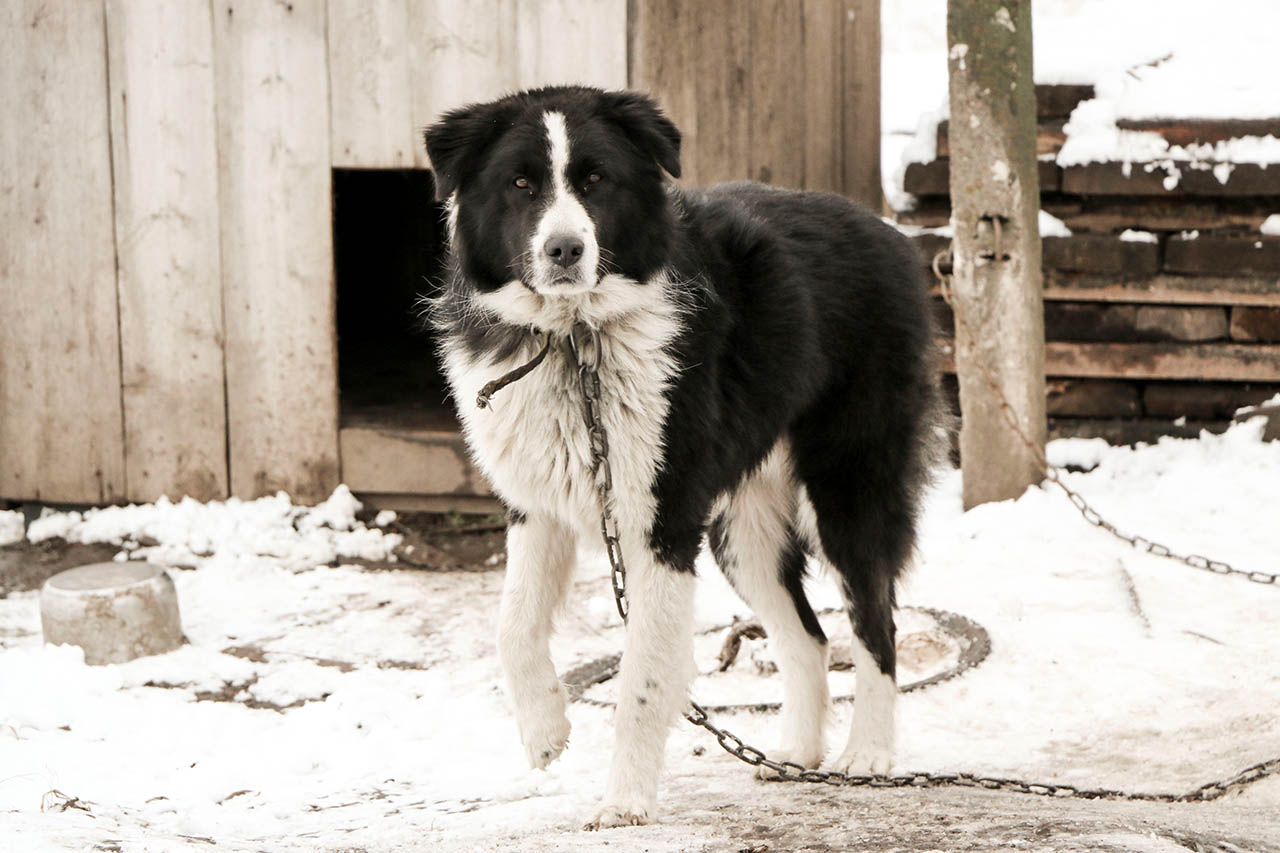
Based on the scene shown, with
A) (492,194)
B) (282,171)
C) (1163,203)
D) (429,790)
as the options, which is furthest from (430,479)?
(1163,203)

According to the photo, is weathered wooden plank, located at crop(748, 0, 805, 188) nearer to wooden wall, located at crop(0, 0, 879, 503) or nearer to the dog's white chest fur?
wooden wall, located at crop(0, 0, 879, 503)

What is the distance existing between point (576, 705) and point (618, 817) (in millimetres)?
1274

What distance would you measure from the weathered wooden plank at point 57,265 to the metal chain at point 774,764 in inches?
158

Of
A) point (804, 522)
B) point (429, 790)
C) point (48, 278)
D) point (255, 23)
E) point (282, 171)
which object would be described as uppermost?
point (255, 23)

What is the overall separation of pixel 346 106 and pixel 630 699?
4.01 metres

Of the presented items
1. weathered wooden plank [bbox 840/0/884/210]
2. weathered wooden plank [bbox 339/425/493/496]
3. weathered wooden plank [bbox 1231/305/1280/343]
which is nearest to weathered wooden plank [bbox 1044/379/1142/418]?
weathered wooden plank [bbox 1231/305/1280/343]

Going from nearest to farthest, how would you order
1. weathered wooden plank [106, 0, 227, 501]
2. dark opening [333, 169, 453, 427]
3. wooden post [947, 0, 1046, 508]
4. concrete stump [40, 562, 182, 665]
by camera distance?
concrete stump [40, 562, 182, 665], wooden post [947, 0, 1046, 508], weathered wooden plank [106, 0, 227, 501], dark opening [333, 169, 453, 427]

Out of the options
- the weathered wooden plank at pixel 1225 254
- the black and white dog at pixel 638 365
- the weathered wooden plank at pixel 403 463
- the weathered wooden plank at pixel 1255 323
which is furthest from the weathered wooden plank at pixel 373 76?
the weathered wooden plank at pixel 1255 323

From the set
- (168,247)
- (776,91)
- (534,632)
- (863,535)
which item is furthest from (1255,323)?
(168,247)

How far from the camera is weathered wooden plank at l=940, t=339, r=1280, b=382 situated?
699 centimetres

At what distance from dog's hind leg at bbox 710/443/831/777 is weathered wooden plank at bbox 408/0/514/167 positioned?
9.74ft

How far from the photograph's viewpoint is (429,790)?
3887mm

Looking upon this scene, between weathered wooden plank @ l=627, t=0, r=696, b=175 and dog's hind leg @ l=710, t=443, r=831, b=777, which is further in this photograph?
weathered wooden plank @ l=627, t=0, r=696, b=175

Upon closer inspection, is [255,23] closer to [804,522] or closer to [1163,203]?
[804,522]
